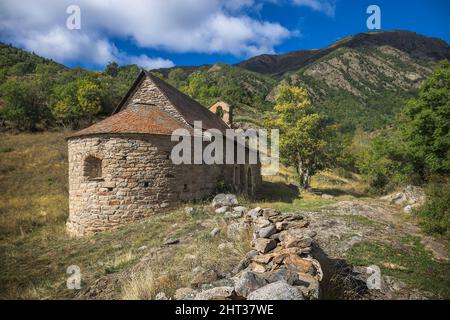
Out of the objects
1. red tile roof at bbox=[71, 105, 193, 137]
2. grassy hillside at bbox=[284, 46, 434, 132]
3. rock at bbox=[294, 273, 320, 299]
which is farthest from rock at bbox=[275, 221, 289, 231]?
grassy hillside at bbox=[284, 46, 434, 132]

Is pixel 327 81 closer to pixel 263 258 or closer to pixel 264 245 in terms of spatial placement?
pixel 264 245

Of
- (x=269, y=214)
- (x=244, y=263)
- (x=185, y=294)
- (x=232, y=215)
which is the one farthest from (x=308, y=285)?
(x=232, y=215)

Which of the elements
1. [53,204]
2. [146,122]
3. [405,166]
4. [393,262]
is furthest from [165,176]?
[405,166]

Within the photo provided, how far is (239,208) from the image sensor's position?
1037cm

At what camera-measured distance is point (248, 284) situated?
394cm

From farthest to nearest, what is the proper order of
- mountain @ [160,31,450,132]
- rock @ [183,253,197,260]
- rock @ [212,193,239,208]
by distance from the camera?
1. mountain @ [160,31,450,132]
2. rock @ [212,193,239,208]
3. rock @ [183,253,197,260]

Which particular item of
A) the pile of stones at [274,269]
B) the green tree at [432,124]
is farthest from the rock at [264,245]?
the green tree at [432,124]

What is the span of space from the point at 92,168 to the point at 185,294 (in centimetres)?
906

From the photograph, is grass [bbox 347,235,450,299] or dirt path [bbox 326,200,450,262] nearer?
grass [bbox 347,235,450,299]

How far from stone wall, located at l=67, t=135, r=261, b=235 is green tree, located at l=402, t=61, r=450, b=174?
15990mm

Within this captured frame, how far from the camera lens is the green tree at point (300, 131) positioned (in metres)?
20.7

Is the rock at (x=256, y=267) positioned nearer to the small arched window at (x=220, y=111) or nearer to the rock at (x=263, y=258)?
the rock at (x=263, y=258)

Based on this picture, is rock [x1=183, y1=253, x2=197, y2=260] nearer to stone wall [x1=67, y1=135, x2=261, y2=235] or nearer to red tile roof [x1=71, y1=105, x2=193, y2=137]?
stone wall [x1=67, y1=135, x2=261, y2=235]

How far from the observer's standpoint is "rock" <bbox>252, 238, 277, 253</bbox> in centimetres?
561
